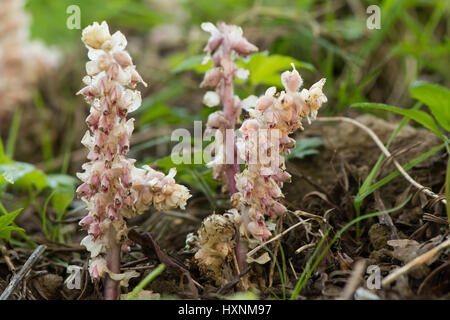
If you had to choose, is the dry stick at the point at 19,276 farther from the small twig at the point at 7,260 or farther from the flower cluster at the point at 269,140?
the flower cluster at the point at 269,140

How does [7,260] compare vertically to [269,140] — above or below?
below

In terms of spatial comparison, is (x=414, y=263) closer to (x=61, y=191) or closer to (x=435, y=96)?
(x=435, y=96)

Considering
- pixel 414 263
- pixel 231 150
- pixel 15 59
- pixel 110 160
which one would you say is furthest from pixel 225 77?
pixel 15 59

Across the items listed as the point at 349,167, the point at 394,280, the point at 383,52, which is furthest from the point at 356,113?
the point at 394,280

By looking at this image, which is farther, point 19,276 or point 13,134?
point 13,134
